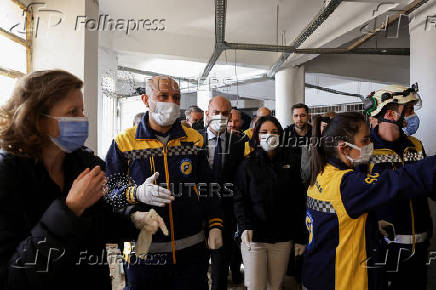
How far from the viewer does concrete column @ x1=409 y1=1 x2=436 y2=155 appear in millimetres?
3172

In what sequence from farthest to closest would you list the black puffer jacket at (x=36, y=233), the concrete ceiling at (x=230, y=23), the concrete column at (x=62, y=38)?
the concrete ceiling at (x=230, y=23) < the concrete column at (x=62, y=38) < the black puffer jacket at (x=36, y=233)

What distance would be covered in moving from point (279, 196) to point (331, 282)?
2.97 feet

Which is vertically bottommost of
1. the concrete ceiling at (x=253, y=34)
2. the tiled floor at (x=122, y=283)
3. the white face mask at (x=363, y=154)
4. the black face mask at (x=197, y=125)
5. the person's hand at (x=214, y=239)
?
the tiled floor at (x=122, y=283)

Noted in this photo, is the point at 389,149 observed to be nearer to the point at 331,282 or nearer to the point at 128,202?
the point at 331,282

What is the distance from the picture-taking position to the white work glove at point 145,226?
1.27 m

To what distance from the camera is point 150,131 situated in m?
1.79

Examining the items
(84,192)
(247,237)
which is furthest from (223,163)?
(84,192)

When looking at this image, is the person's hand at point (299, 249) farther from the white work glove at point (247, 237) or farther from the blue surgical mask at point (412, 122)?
the blue surgical mask at point (412, 122)

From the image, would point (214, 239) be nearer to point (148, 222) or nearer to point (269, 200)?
point (148, 222)

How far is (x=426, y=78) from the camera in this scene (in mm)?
3238

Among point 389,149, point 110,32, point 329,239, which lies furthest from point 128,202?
point 110,32

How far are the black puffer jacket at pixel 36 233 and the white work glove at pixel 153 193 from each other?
49 centimetres

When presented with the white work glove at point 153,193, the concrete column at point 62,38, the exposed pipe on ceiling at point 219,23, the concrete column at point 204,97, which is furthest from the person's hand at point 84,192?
the concrete column at point 204,97

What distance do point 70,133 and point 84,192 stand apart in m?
0.26
